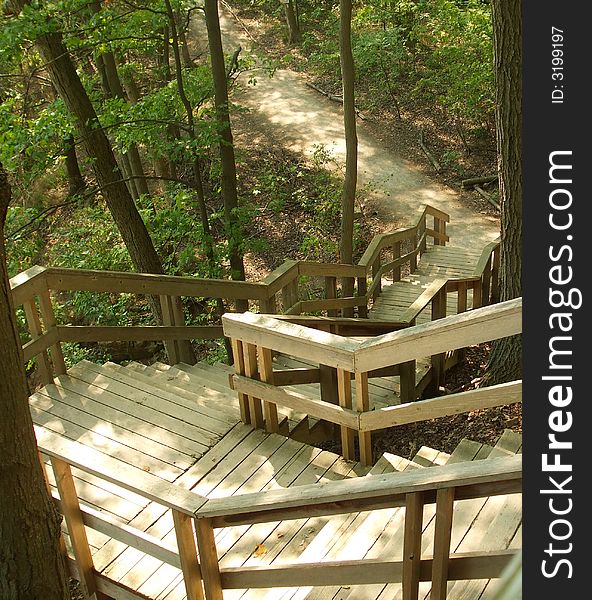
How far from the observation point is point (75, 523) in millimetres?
4074

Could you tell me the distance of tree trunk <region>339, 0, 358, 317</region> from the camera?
10696 mm

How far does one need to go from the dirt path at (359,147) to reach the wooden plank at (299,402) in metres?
9.02

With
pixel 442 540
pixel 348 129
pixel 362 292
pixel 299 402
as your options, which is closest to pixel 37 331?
pixel 299 402

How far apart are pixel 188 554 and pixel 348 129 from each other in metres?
9.05

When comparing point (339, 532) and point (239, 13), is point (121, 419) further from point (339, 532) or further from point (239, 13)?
point (239, 13)

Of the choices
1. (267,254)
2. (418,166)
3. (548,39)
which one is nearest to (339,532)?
(548,39)

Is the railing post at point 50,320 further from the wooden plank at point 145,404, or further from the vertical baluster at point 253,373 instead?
the vertical baluster at point 253,373

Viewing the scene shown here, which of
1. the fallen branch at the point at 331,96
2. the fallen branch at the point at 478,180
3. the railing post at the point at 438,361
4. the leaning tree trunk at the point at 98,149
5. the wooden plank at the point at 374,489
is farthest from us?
the fallen branch at the point at 331,96

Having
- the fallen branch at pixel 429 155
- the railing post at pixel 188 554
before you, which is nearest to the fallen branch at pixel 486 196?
the fallen branch at pixel 429 155

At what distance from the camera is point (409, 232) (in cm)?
1219

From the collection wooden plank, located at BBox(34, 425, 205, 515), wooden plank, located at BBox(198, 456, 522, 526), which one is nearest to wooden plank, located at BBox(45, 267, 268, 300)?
wooden plank, located at BBox(34, 425, 205, 515)

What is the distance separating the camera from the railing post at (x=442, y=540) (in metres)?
2.77

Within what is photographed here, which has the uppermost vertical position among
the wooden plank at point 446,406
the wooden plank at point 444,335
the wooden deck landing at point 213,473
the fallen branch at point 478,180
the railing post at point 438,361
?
the wooden plank at point 444,335

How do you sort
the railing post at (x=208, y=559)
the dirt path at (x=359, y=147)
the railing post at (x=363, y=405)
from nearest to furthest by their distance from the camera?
the railing post at (x=208, y=559), the railing post at (x=363, y=405), the dirt path at (x=359, y=147)
